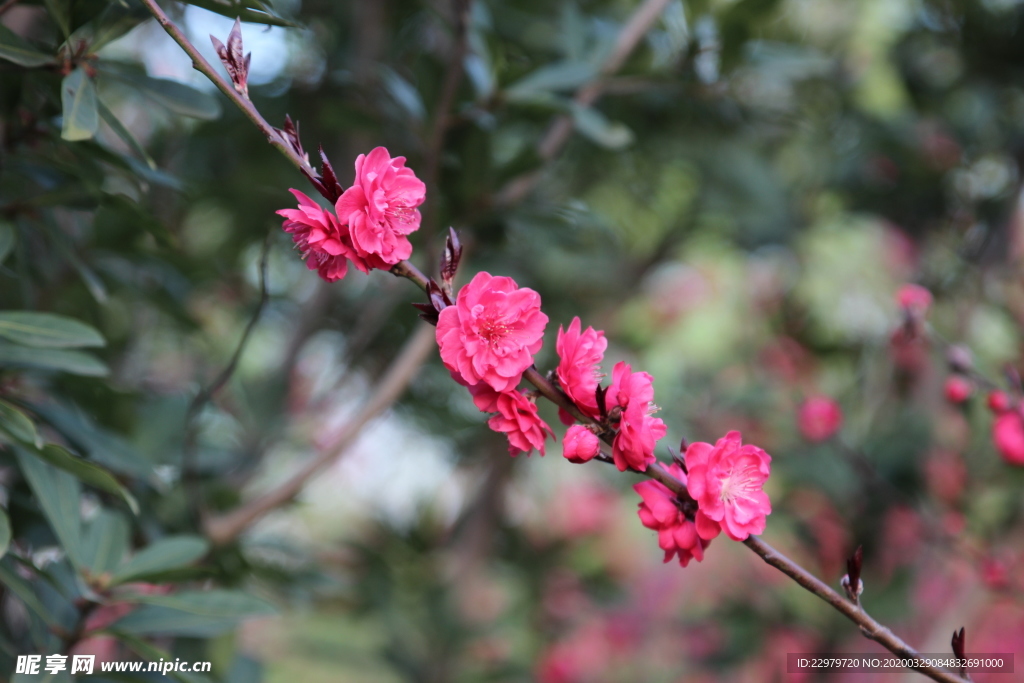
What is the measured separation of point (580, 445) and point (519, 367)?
74mm

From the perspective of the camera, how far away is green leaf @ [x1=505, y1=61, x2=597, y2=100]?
41.2 inches

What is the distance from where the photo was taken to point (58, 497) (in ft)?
2.37

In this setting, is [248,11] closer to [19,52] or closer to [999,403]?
[19,52]

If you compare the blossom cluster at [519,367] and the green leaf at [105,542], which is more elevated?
the blossom cluster at [519,367]

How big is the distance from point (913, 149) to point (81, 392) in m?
1.93

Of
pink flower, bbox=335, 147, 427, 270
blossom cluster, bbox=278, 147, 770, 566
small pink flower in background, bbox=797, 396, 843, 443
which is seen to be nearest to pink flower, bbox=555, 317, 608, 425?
blossom cluster, bbox=278, 147, 770, 566

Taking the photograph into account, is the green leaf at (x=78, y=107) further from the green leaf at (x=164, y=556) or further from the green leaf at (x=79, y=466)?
the green leaf at (x=164, y=556)

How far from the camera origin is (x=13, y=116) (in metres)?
0.75

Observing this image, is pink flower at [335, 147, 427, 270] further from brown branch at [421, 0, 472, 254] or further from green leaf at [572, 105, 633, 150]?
green leaf at [572, 105, 633, 150]

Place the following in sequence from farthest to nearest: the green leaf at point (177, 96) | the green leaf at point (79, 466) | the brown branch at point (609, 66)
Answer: the brown branch at point (609, 66) → the green leaf at point (177, 96) → the green leaf at point (79, 466)

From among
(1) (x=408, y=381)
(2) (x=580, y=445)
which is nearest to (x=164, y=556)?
(1) (x=408, y=381)

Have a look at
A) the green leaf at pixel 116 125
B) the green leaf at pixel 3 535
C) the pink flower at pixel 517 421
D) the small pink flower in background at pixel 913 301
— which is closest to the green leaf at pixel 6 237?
the green leaf at pixel 116 125

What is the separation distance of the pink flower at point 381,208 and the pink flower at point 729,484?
0.90ft

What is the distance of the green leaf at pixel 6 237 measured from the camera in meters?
0.69
